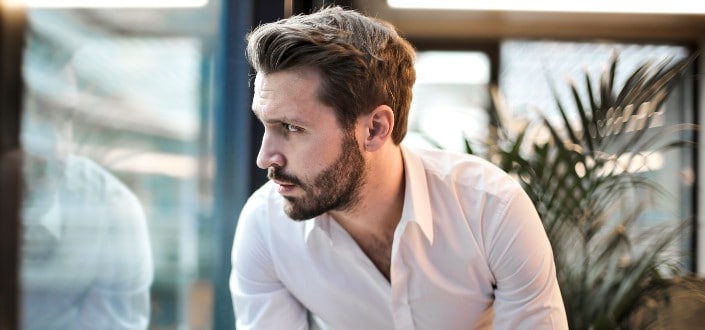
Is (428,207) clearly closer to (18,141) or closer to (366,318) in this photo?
(366,318)

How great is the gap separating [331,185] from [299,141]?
0.11 meters

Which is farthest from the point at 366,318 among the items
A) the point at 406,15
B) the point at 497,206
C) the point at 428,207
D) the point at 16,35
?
the point at 406,15

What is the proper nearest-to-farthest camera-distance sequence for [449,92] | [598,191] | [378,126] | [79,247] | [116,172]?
[378,126], [79,247], [116,172], [598,191], [449,92]

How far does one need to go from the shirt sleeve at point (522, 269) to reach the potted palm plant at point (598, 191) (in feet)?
3.33

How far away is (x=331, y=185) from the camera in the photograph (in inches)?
62.4

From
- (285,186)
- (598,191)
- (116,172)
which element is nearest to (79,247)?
(116,172)

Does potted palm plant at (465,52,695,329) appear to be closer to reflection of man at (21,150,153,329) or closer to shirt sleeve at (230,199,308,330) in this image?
shirt sleeve at (230,199,308,330)

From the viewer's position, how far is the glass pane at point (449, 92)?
5.23 m

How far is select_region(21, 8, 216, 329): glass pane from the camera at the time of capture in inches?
62.9

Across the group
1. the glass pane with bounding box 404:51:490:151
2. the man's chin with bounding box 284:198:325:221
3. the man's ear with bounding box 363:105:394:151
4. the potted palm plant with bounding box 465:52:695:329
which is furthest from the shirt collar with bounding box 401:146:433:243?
the glass pane with bounding box 404:51:490:151

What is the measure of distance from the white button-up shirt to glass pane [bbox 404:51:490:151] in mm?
3407

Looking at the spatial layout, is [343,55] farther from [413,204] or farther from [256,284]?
→ [256,284]

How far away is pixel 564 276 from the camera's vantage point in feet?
8.91

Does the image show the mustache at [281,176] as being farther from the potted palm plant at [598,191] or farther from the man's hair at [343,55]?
the potted palm plant at [598,191]
